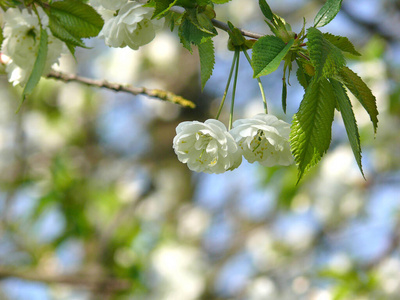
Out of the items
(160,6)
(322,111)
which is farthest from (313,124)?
(160,6)

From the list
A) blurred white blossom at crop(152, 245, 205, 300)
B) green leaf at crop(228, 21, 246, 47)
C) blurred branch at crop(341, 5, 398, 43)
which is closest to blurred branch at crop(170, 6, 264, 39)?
green leaf at crop(228, 21, 246, 47)

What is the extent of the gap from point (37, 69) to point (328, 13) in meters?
0.49

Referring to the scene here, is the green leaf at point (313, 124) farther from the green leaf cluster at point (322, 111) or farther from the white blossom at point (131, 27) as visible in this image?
the white blossom at point (131, 27)

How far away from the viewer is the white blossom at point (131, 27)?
32.6 inches

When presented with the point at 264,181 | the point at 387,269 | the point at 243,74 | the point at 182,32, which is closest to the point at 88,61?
the point at 243,74

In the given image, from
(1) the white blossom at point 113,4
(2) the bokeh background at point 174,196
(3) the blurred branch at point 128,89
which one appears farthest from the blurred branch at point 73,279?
(1) the white blossom at point 113,4

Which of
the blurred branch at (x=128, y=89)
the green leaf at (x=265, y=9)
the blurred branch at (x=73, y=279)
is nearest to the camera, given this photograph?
the green leaf at (x=265, y=9)

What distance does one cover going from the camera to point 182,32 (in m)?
0.76

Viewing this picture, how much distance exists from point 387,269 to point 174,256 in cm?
152

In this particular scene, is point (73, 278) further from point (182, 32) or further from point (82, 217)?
point (182, 32)

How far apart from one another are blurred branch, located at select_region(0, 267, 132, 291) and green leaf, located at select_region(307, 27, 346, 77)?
6.63 feet

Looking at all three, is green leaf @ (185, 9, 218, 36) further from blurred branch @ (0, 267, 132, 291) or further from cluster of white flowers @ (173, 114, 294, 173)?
blurred branch @ (0, 267, 132, 291)

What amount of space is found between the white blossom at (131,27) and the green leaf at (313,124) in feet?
1.01

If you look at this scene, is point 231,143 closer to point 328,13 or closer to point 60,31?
point 328,13
